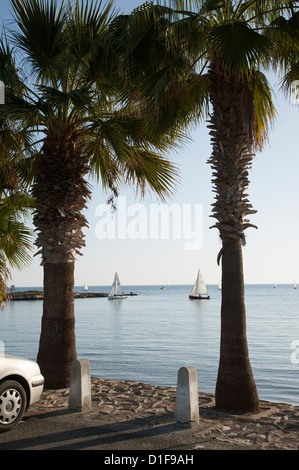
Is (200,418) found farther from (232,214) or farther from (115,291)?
(115,291)

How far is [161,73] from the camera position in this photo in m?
8.69

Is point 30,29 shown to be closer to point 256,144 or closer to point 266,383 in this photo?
point 256,144

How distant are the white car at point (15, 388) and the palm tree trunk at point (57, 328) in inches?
104

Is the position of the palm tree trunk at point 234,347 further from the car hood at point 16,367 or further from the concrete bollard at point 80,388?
the car hood at point 16,367

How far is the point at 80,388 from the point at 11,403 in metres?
1.52

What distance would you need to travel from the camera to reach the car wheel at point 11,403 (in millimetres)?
7051

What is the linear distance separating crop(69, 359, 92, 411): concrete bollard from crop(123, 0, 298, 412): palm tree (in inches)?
92.6

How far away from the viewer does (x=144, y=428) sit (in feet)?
24.0

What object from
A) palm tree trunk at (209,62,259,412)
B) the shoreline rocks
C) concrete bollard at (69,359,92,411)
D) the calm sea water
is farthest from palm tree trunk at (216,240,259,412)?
the calm sea water

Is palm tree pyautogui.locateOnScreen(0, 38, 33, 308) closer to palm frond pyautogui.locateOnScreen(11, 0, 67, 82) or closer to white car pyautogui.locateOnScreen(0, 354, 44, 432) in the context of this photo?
palm frond pyautogui.locateOnScreen(11, 0, 67, 82)

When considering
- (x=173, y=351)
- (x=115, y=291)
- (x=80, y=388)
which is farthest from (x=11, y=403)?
(x=115, y=291)

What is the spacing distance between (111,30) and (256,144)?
3650mm

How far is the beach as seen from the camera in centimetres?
649
